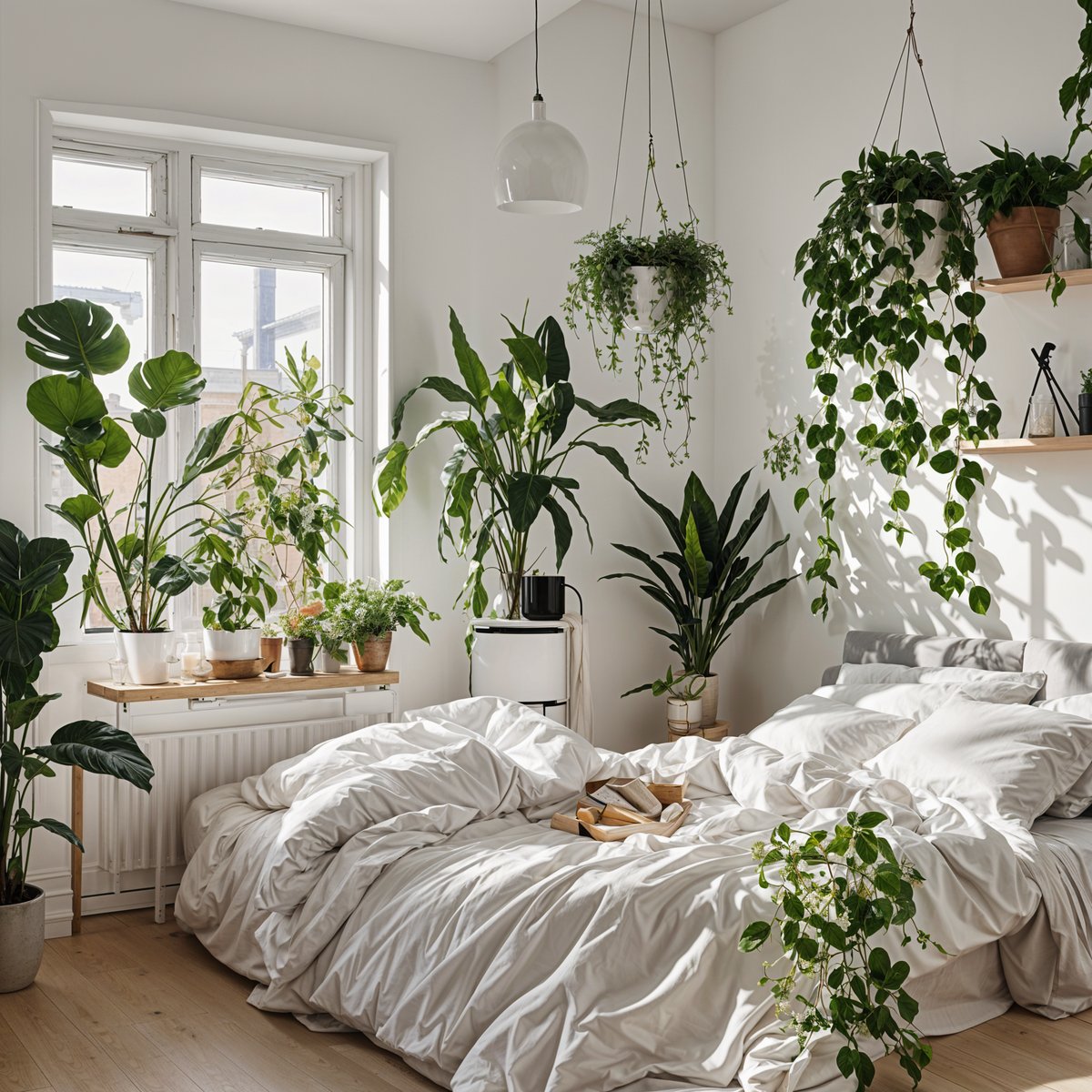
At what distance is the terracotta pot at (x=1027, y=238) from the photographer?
155 inches

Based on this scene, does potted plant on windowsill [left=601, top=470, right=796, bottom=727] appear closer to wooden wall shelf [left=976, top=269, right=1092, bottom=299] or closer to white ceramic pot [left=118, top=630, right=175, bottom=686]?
wooden wall shelf [left=976, top=269, right=1092, bottom=299]

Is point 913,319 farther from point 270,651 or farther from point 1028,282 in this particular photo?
point 270,651

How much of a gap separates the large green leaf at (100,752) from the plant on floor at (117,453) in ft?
2.01

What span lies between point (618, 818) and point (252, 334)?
2.43 meters

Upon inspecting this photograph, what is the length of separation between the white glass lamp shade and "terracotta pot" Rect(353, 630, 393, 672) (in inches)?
66.2

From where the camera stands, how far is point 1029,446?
401 cm

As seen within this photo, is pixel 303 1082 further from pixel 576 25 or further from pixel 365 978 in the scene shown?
pixel 576 25

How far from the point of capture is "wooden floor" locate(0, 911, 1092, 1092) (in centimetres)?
280

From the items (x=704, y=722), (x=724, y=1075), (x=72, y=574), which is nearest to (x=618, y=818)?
(x=724, y=1075)

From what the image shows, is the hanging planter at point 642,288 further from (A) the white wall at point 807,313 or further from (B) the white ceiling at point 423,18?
(B) the white ceiling at point 423,18

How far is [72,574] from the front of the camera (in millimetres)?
4293

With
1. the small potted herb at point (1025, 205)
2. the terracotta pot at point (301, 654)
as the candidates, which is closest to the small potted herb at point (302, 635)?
the terracotta pot at point (301, 654)

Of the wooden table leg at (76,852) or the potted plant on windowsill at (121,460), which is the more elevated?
the potted plant on windowsill at (121,460)

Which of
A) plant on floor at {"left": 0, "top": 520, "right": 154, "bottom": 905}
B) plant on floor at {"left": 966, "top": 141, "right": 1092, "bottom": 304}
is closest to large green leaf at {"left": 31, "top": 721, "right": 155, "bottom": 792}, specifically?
plant on floor at {"left": 0, "top": 520, "right": 154, "bottom": 905}
